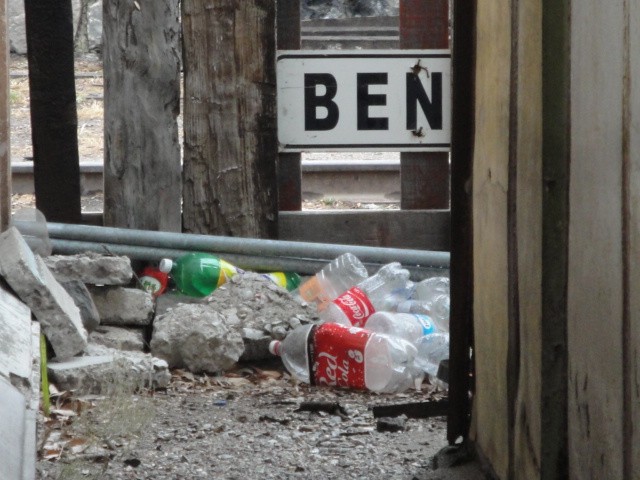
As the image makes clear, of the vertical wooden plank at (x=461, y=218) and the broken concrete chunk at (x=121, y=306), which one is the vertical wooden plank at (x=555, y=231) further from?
the broken concrete chunk at (x=121, y=306)

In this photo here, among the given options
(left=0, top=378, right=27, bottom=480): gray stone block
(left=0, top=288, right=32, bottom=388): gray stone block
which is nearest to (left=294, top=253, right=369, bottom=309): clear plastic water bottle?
(left=0, top=288, right=32, bottom=388): gray stone block

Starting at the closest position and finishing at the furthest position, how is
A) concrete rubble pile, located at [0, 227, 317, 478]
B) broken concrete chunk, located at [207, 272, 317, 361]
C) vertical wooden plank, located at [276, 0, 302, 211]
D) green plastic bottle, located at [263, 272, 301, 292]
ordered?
concrete rubble pile, located at [0, 227, 317, 478]
broken concrete chunk, located at [207, 272, 317, 361]
green plastic bottle, located at [263, 272, 301, 292]
vertical wooden plank, located at [276, 0, 302, 211]

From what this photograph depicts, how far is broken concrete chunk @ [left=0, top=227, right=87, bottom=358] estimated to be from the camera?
Result: 14.4ft

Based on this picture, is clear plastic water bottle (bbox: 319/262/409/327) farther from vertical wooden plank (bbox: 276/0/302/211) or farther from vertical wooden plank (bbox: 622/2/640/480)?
vertical wooden plank (bbox: 622/2/640/480)

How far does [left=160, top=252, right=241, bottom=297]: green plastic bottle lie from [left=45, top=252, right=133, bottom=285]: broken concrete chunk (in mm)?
421

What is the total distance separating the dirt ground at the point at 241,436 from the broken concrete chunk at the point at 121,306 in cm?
45

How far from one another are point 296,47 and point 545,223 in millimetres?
3303

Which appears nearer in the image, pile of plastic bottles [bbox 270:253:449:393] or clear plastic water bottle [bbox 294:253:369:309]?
pile of plastic bottles [bbox 270:253:449:393]

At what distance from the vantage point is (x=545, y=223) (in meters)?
2.76

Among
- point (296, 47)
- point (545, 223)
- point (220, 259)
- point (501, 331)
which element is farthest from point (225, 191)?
point (545, 223)

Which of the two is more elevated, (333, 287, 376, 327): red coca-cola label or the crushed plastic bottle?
the crushed plastic bottle

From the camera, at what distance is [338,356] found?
16.1 feet

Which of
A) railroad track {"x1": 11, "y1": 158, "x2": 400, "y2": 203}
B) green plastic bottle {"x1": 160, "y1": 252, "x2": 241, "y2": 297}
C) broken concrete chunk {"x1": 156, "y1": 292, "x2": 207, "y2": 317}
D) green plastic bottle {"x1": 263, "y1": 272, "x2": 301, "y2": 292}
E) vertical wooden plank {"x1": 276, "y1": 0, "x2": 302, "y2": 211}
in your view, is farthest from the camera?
railroad track {"x1": 11, "y1": 158, "x2": 400, "y2": 203}

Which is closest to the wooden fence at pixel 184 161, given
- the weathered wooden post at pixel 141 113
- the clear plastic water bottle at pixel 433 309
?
the weathered wooden post at pixel 141 113
